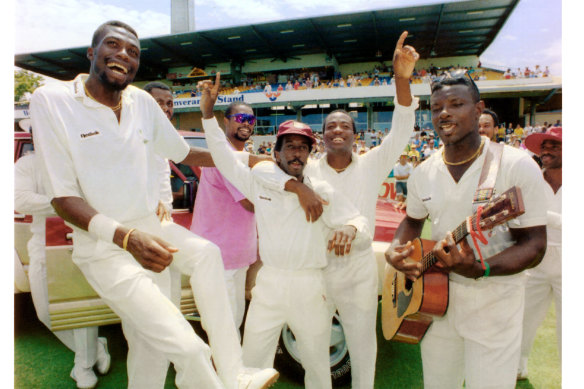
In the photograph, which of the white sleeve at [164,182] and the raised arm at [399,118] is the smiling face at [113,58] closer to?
the white sleeve at [164,182]

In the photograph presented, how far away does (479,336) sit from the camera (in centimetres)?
194

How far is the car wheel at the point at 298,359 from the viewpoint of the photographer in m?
2.92

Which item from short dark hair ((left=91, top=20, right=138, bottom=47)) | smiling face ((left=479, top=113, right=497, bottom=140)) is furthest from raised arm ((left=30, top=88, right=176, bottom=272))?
smiling face ((left=479, top=113, right=497, bottom=140))

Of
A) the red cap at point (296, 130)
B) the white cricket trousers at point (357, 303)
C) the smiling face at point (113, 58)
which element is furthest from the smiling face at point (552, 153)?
the smiling face at point (113, 58)

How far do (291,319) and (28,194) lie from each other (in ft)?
6.83

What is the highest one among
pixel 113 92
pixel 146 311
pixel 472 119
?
pixel 113 92

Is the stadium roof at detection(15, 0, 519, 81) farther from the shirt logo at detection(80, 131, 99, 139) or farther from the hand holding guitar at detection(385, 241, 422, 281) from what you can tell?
the shirt logo at detection(80, 131, 99, 139)

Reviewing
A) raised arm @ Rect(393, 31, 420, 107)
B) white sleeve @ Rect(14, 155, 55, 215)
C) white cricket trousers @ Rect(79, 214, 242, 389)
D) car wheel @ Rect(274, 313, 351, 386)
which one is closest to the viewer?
white cricket trousers @ Rect(79, 214, 242, 389)

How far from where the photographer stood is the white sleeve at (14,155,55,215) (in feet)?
8.75

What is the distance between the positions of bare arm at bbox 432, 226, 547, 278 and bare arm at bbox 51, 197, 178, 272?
134 centimetres

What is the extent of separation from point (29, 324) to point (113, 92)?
3.19 meters

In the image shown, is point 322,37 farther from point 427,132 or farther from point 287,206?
point 287,206
